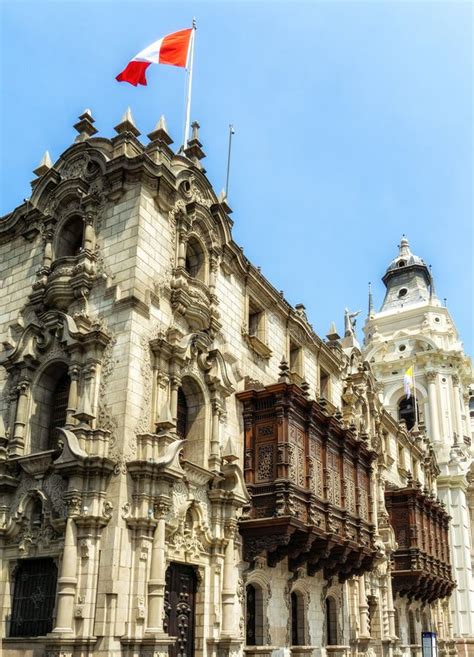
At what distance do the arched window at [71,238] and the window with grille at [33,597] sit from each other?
29.0 feet

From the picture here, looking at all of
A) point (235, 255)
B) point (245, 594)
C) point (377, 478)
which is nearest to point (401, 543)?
point (377, 478)

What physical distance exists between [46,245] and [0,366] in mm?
3832


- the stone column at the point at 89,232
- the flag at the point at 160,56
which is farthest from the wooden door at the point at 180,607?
the flag at the point at 160,56

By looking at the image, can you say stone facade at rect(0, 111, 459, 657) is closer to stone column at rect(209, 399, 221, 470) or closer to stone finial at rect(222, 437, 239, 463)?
stone column at rect(209, 399, 221, 470)

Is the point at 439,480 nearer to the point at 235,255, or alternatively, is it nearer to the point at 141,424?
the point at 235,255

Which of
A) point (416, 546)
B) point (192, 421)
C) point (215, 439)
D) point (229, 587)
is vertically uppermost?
point (192, 421)

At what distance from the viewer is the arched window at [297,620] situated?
74.7 ft

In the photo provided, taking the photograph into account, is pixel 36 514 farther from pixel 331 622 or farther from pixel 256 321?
pixel 331 622

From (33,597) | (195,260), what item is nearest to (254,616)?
(33,597)

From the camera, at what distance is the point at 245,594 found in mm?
20250

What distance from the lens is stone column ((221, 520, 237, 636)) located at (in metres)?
18.6

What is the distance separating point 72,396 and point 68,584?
4567 mm

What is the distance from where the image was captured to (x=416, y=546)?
1328 inches

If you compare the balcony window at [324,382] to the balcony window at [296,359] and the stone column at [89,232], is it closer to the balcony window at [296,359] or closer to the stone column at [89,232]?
the balcony window at [296,359]
